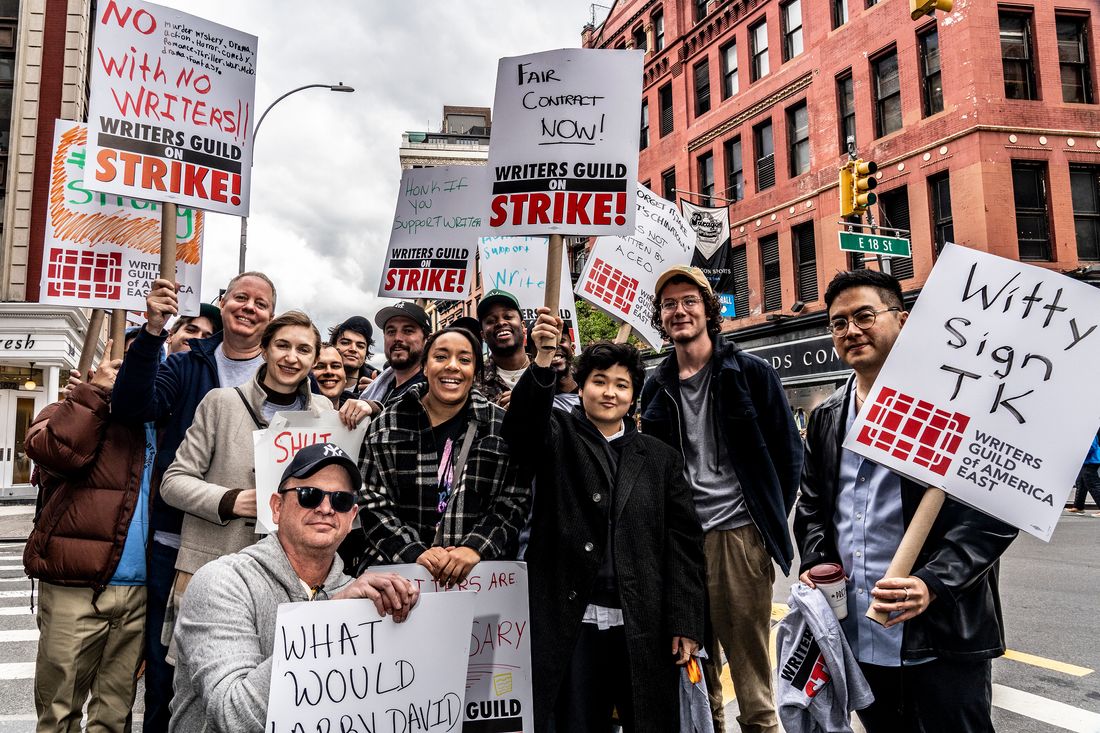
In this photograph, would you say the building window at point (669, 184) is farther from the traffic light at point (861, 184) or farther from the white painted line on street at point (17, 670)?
the white painted line on street at point (17, 670)

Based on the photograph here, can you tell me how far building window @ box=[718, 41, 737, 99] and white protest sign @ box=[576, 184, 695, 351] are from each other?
64.1 feet

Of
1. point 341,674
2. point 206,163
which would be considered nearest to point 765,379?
point 341,674

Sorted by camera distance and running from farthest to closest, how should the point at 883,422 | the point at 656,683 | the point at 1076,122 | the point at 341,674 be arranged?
the point at 1076,122 < the point at 656,683 < the point at 883,422 < the point at 341,674

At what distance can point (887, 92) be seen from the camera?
18891 mm

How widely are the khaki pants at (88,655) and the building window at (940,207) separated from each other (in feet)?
59.6

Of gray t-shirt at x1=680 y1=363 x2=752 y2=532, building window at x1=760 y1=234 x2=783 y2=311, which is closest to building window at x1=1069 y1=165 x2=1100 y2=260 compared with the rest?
building window at x1=760 y1=234 x2=783 y2=311

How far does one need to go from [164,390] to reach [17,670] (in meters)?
4.06

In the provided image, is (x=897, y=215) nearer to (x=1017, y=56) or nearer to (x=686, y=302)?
(x=1017, y=56)

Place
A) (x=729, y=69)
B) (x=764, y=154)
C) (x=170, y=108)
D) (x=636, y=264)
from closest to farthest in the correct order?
1. (x=170, y=108)
2. (x=636, y=264)
3. (x=764, y=154)
4. (x=729, y=69)

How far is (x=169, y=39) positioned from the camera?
3.94 m

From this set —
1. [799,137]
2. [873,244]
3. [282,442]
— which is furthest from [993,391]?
[799,137]

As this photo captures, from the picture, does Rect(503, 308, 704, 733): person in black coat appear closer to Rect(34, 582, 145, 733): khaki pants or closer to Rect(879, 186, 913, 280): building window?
Rect(34, 582, 145, 733): khaki pants

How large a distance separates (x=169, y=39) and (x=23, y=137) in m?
21.8

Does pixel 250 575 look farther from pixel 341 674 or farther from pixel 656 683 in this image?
pixel 656 683
